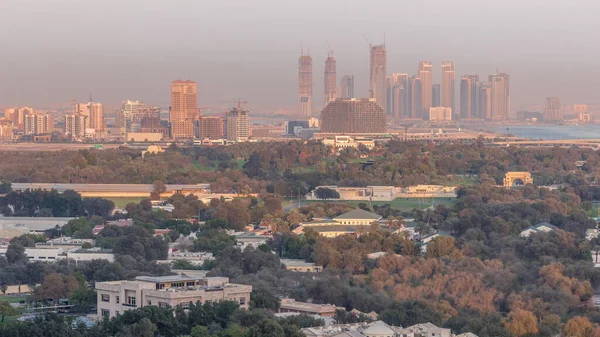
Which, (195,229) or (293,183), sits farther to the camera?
(293,183)

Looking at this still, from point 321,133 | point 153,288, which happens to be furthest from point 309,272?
point 321,133

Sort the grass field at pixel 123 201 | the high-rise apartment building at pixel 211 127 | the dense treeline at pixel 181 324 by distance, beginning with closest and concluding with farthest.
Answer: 1. the dense treeline at pixel 181 324
2. the grass field at pixel 123 201
3. the high-rise apartment building at pixel 211 127

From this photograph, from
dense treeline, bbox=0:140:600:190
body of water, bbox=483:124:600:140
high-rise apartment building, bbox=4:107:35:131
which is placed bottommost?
body of water, bbox=483:124:600:140

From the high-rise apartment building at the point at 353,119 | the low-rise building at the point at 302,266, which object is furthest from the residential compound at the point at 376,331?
the high-rise apartment building at the point at 353,119

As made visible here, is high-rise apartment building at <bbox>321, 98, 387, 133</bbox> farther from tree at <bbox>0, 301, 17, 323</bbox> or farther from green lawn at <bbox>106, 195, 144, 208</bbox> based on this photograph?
tree at <bbox>0, 301, 17, 323</bbox>

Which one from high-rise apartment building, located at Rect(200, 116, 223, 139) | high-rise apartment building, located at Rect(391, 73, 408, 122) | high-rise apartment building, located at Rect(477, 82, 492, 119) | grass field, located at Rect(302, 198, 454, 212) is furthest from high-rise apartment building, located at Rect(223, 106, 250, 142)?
high-rise apartment building, located at Rect(477, 82, 492, 119)

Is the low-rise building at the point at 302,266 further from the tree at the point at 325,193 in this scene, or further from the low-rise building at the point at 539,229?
the tree at the point at 325,193

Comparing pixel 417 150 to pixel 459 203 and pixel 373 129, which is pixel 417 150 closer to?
pixel 459 203
